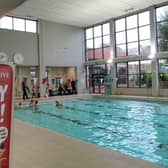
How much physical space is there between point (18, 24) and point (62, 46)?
3395mm

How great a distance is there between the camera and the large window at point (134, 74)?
517 inches

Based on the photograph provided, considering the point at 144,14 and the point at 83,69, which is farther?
the point at 83,69

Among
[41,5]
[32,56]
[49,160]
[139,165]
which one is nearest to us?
[139,165]

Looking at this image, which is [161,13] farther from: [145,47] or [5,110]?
[5,110]

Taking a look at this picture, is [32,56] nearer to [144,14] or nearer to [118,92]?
[118,92]

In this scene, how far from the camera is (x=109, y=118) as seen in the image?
7.27 meters

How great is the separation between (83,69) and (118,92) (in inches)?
143

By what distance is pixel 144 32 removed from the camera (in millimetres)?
13172

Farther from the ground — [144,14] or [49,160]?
[144,14]

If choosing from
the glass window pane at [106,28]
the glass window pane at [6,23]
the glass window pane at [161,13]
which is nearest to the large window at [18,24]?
the glass window pane at [6,23]

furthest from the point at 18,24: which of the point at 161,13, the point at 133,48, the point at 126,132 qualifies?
the point at 126,132

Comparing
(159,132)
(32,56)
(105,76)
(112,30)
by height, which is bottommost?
(159,132)

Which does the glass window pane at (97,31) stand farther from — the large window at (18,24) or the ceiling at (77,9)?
the large window at (18,24)

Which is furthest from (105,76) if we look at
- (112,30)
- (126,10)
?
(126,10)
